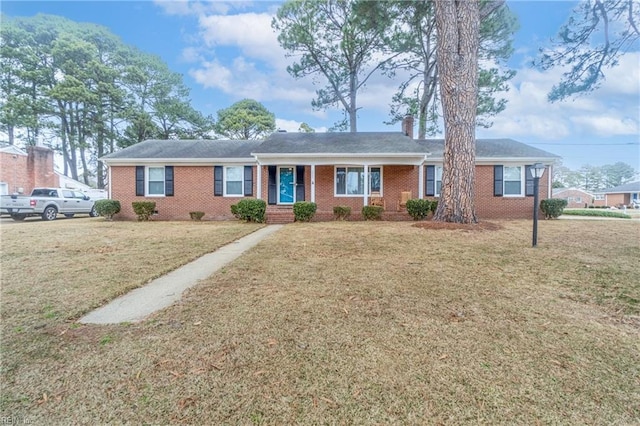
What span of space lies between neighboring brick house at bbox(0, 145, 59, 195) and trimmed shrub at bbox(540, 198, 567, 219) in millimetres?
30299

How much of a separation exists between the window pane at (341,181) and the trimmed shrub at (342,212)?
2283mm

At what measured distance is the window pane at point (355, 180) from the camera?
1435 centimetres

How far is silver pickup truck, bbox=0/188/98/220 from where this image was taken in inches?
543

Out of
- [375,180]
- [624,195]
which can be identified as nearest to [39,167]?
[375,180]

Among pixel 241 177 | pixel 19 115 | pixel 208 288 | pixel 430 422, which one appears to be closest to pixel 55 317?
pixel 208 288

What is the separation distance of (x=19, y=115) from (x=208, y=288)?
3266cm

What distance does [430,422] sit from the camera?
1.64 m

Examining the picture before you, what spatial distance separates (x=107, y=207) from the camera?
13.7 meters

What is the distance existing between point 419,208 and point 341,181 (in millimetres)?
4220

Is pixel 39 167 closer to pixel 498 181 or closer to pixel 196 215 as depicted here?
pixel 196 215

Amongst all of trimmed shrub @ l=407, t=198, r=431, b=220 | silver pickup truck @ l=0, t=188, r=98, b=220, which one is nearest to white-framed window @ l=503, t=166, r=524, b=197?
trimmed shrub @ l=407, t=198, r=431, b=220

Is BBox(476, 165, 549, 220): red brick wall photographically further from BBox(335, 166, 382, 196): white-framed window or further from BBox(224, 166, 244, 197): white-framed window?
BBox(224, 166, 244, 197): white-framed window

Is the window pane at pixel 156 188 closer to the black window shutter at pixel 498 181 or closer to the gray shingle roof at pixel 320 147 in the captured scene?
the gray shingle roof at pixel 320 147

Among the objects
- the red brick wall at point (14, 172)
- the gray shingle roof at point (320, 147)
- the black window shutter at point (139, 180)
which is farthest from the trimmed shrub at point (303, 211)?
the red brick wall at point (14, 172)
